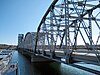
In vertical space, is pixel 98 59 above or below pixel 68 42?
below

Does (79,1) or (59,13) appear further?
(59,13)

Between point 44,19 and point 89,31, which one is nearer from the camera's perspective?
point 89,31

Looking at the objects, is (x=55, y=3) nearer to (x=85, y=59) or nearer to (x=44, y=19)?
(x=44, y=19)

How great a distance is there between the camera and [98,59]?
12.2m

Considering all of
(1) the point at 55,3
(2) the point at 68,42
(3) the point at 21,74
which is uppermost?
(1) the point at 55,3

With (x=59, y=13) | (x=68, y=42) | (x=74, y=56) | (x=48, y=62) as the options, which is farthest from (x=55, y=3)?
(x=48, y=62)

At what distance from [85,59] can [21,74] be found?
2111cm

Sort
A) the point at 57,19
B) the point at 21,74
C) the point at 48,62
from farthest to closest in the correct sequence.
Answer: the point at 48,62
the point at 21,74
the point at 57,19

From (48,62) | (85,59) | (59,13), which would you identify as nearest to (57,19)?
(59,13)

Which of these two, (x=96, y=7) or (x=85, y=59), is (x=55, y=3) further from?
(x=85, y=59)

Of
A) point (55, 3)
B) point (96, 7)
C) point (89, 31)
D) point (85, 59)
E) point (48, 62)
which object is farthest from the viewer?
point (48, 62)

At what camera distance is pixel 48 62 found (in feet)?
168

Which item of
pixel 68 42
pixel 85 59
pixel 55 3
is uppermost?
pixel 55 3

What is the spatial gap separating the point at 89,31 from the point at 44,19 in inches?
644
